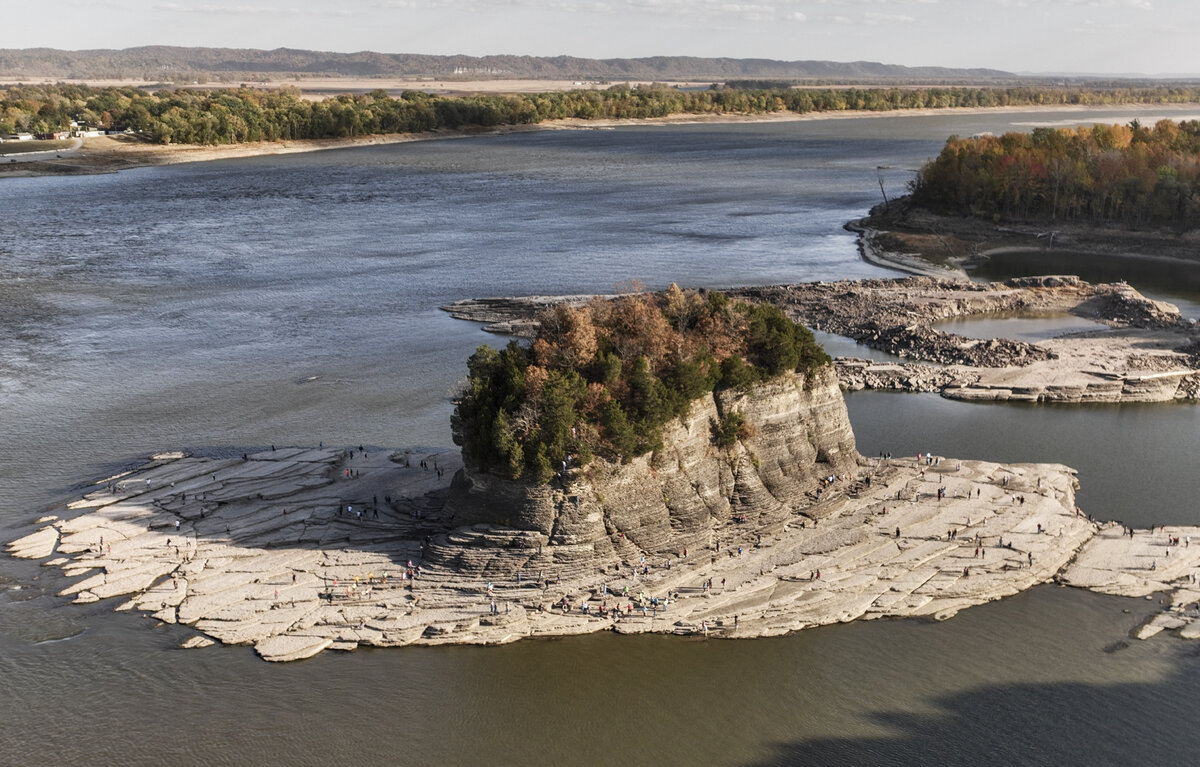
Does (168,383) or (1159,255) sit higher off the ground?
(1159,255)

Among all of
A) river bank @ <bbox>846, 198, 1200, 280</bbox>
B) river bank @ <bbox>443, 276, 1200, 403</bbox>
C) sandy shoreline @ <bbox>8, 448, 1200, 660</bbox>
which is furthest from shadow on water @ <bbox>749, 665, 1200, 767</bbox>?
river bank @ <bbox>846, 198, 1200, 280</bbox>

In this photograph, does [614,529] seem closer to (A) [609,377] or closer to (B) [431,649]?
(A) [609,377]

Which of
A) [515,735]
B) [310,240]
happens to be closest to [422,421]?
[515,735]

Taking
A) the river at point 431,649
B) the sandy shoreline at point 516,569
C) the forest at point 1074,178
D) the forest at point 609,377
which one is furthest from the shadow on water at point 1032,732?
the forest at point 1074,178

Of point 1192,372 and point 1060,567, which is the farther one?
point 1192,372

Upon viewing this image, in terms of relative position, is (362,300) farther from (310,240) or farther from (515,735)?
(515,735)

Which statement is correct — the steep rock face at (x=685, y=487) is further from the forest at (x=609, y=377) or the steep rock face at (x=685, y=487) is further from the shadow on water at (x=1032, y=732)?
the shadow on water at (x=1032, y=732)

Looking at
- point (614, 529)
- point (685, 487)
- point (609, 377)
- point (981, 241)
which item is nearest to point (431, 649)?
point (614, 529)
